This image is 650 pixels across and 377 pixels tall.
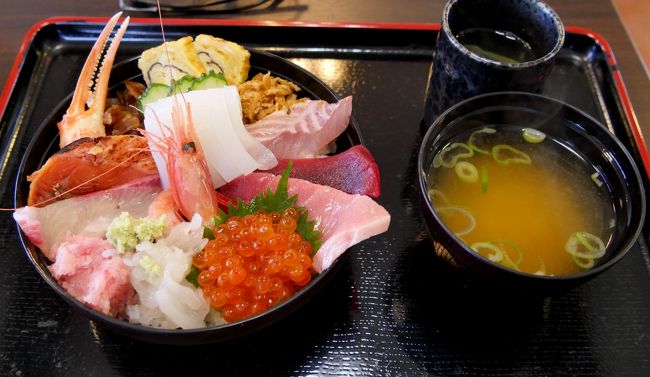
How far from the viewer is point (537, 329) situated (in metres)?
1.49

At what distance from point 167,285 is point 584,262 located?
1.04 metres

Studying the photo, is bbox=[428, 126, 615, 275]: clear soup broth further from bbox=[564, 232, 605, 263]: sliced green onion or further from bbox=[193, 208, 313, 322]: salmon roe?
bbox=[193, 208, 313, 322]: salmon roe

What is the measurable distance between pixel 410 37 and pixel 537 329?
1199 mm

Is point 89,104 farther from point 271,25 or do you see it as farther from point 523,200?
point 523,200

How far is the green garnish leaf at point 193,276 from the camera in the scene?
1344 mm

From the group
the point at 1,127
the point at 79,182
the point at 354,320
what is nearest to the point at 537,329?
the point at 354,320

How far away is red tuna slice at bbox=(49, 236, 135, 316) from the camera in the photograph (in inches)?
51.7

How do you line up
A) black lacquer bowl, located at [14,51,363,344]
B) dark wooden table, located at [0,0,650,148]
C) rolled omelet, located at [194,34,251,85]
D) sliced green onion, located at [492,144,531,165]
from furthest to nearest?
dark wooden table, located at [0,0,650,148] < rolled omelet, located at [194,34,251,85] < sliced green onion, located at [492,144,531,165] < black lacquer bowl, located at [14,51,363,344]

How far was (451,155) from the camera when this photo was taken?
5.21 ft

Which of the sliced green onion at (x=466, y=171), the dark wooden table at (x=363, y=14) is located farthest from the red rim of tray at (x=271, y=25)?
the sliced green onion at (x=466, y=171)

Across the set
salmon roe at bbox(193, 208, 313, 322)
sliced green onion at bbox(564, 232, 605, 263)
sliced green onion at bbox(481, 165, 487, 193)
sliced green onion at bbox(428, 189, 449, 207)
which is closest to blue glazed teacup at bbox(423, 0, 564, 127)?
sliced green onion at bbox(481, 165, 487, 193)

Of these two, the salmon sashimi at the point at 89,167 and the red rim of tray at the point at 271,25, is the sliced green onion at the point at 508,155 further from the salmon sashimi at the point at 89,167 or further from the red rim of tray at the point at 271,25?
the salmon sashimi at the point at 89,167

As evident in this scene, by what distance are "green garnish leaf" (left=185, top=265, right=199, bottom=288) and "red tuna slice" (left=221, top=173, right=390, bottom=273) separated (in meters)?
0.30

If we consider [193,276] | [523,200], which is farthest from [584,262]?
[193,276]
